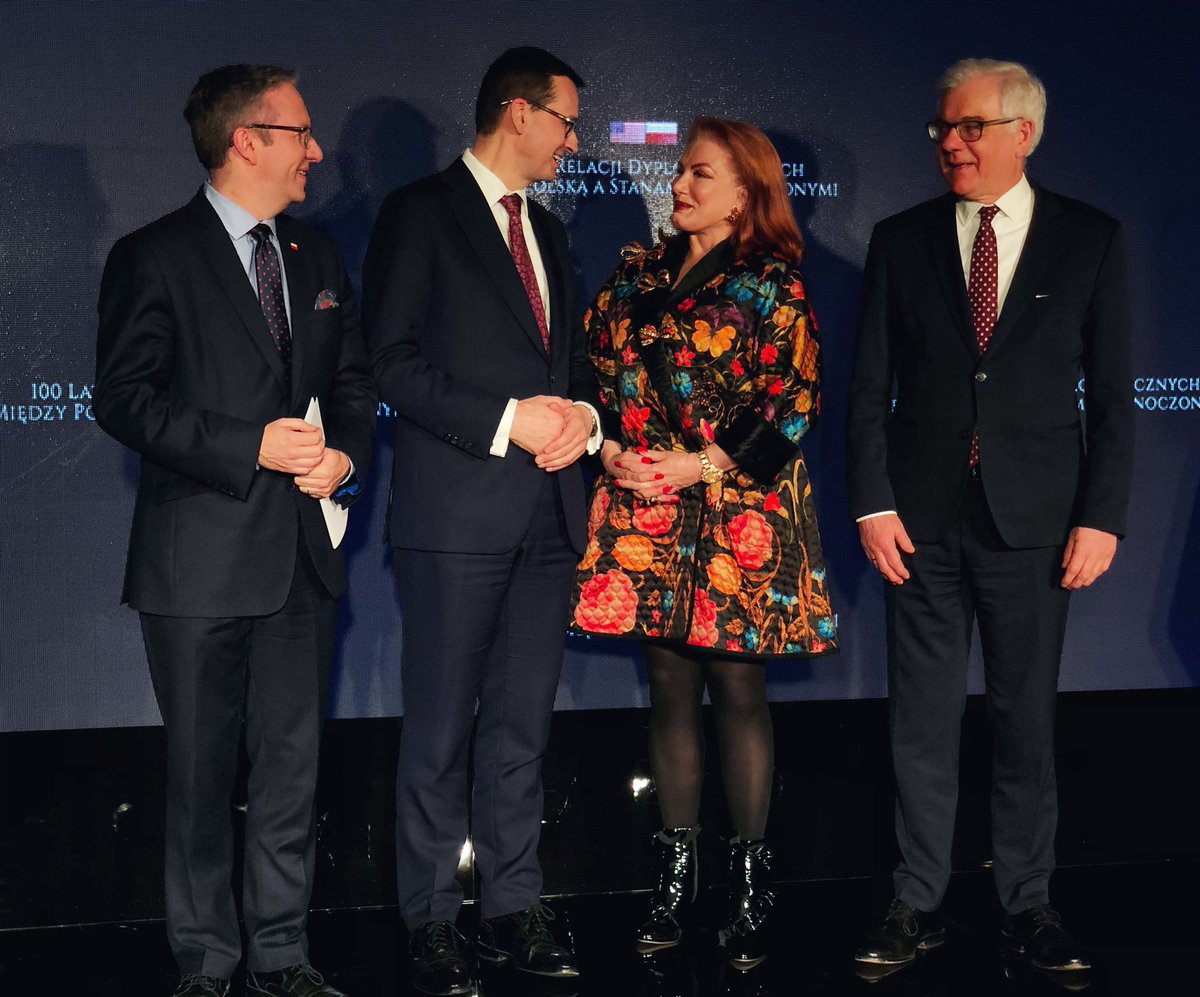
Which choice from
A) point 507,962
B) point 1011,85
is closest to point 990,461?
point 1011,85

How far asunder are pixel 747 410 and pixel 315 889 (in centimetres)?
164

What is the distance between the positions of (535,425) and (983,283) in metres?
1.06

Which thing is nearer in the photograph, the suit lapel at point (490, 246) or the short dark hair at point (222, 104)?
the short dark hair at point (222, 104)

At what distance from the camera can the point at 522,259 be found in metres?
3.08

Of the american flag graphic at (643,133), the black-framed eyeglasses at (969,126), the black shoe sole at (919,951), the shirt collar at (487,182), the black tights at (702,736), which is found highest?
the american flag graphic at (643,133)

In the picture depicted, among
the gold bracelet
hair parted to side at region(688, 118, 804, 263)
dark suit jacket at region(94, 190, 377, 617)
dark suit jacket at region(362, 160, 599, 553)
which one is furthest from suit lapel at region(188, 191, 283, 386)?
hair parted to side at region(688, 118, 804, 263)

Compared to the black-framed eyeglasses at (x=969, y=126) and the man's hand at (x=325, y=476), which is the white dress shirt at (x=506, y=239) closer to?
the man's hand at (x=325, y=476)

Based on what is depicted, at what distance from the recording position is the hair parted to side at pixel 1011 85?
307cm

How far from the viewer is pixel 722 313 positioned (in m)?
3.11

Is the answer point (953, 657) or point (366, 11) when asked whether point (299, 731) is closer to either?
point (953, 657)

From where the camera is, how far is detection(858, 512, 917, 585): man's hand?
3104 mm

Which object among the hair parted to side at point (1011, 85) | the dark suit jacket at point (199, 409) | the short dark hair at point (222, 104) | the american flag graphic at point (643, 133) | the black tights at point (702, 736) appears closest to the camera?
the dark suit jacket at point (199, 409)

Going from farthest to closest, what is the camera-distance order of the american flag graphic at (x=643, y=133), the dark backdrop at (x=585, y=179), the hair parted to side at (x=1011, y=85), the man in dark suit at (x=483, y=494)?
1. the american flag graphic at (x=643, y=133)
2. the dark backdrop at (x=585, y=179)
3. the hair parted to side at (x=1011, y=85)
4. the man in dark suit at (x=483, y=494)

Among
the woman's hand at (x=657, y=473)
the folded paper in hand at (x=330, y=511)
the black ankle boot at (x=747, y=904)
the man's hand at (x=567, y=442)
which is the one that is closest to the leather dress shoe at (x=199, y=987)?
the folded paper in hand at (x=330, y=511)
